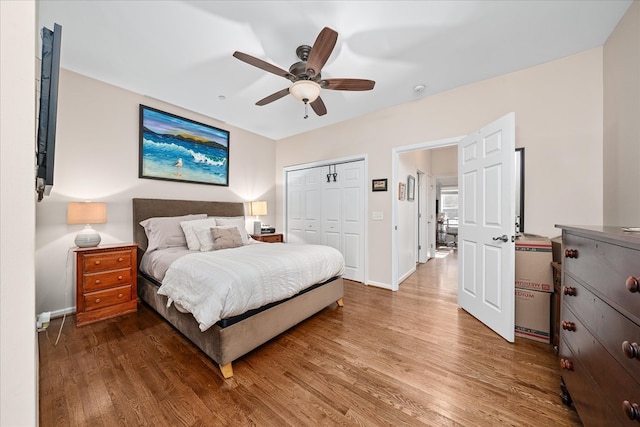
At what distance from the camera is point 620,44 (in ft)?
6.15

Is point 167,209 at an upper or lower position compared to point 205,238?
upper

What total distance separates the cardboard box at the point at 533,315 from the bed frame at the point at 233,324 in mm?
1754

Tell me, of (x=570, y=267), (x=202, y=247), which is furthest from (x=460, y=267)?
(x=202, y=247)

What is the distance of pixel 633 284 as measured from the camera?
759 mm

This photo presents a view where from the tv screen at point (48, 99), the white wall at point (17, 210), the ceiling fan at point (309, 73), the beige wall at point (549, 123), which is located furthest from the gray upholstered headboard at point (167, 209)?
the beige wall at point (549, 123)

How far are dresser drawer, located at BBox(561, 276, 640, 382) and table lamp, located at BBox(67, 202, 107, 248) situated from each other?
12.7 ft

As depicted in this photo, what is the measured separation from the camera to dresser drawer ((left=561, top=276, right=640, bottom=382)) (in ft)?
2.56

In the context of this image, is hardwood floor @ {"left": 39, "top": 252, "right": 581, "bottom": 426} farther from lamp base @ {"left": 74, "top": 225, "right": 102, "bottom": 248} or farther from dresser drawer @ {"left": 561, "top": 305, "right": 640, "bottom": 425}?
lamp base @ {"left": 74, "top": 225, "right": 102, "bottom": 248}

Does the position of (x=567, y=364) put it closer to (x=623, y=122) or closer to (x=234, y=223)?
(x=623, y=122)

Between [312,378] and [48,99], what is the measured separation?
218cm

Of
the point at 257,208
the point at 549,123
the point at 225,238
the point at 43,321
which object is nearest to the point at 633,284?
the point at 549,123

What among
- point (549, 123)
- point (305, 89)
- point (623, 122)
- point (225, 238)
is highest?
point (305, 89)

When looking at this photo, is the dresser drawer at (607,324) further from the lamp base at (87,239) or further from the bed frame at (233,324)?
the lamp base at (87,239)

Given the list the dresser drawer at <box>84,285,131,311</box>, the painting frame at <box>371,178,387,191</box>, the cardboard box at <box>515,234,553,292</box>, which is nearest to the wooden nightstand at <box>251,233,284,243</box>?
the dresser drawer at <box>84,285,131,311</box>
